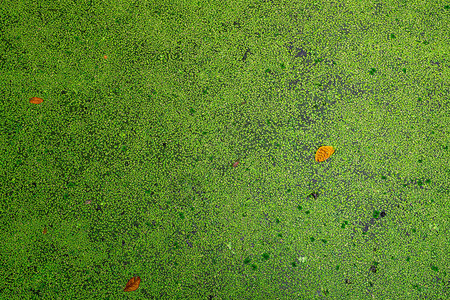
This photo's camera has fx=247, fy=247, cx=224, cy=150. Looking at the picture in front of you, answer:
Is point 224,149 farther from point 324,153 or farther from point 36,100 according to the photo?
point 36,100

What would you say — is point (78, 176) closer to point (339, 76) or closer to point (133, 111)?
point (133, 111)

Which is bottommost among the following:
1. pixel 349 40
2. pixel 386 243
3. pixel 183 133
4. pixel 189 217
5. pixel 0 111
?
pixel 386 243

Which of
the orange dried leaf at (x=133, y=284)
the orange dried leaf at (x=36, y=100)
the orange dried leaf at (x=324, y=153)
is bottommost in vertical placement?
the orange dried leaf at (x=133, y=284)

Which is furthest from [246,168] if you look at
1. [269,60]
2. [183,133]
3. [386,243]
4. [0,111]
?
[0,111]

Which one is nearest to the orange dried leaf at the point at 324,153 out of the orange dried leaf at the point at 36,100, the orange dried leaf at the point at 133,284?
the orange dried leaf at the point at 133,284

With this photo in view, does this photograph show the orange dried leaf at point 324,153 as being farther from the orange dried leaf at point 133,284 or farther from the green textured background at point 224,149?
the orange dried leaf at point 133,284

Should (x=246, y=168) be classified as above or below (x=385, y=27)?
below
